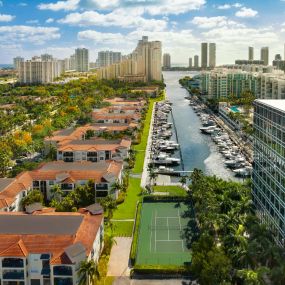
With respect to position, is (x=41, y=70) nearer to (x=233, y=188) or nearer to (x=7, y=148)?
(x=7, y=148)

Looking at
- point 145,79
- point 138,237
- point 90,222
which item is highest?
point 145,79

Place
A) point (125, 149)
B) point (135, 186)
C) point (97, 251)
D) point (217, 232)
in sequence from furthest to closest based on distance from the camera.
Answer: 1. point (125, 149)
2. point (135, 186)
3. point (217, 232)
4. point (97, 251)

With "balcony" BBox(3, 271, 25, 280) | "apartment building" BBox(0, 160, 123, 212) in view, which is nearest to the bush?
"balcony" BBox(3, 271, 25, 280)

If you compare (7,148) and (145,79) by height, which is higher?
(145,79)

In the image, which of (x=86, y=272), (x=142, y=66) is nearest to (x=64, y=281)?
(x=86, y=272)

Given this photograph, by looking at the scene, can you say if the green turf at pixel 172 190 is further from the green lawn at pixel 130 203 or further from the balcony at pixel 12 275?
the balcony at pixel 12 275

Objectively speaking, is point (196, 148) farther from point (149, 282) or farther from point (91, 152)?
point (149, 282)

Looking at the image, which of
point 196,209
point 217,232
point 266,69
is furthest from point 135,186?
point 266,69
